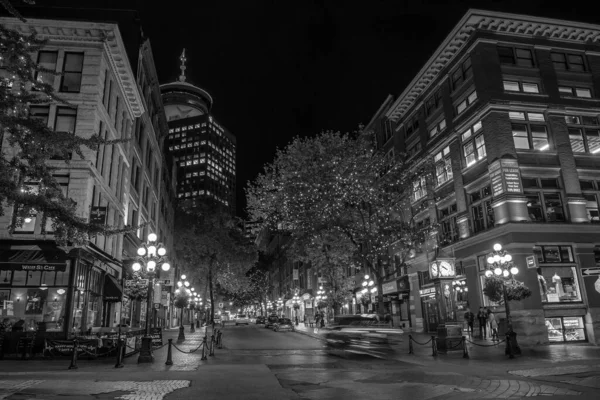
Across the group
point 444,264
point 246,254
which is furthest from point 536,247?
point 246,254

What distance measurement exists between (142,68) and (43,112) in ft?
45.5

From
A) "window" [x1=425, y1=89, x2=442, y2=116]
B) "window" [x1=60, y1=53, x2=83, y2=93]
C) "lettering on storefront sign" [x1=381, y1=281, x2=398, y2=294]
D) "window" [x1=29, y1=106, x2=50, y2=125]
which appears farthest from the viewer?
"lettering on storefront sign" [x1=381, y1=281, x2=398, y2=294]

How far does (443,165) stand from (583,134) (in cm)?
943

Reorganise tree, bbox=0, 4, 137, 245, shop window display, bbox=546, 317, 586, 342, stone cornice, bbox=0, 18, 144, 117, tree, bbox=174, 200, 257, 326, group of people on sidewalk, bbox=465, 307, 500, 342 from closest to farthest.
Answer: tree, bbox=0, 4, 137, 245 < stone cornice, bbox=0, 18, 144, 117 < shop window display, bbox=546, 317, 586, 342 < group of people on sidewalk, bbox=465, 307, 500, 342 < tree, bbox=174, 200, 257, 326

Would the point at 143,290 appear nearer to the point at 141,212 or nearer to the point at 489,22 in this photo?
the point at 141,212

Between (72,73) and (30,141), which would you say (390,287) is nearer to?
(72,73)

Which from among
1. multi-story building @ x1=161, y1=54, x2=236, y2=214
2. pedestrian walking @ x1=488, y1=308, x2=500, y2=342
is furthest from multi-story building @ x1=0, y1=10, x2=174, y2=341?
multi-story building @ x1=161, y1=54, x2=236, y2=214

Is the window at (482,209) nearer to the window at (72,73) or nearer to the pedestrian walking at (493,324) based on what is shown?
the pedestrian walking at (493,324)

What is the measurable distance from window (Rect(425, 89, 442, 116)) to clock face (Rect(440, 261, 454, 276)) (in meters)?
19.2

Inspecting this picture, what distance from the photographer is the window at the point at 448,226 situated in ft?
111

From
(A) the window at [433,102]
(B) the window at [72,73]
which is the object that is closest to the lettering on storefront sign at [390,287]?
(A) the window at [433,102]

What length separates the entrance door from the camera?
36.0 meters

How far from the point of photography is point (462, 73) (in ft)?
108

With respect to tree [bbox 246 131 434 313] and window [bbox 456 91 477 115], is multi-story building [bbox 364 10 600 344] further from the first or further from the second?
tree [bbox 246 131 434 313]
